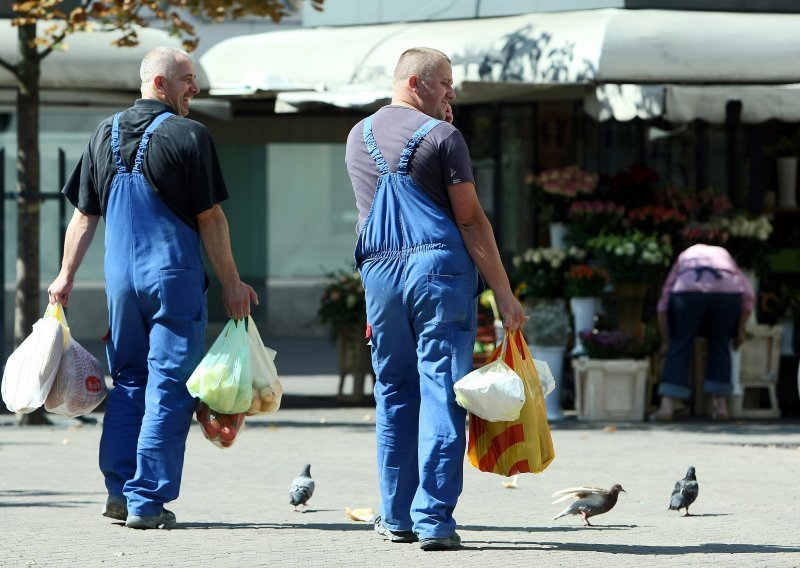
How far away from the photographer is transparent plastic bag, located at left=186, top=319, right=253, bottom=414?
716 cm

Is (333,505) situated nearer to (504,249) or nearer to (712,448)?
(712,448)

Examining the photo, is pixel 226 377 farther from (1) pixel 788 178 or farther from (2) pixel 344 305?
(1) pixel 788 178

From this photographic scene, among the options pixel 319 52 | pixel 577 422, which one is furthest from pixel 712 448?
pixel 319 52

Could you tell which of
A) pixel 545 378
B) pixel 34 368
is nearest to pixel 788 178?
pixel 545 378

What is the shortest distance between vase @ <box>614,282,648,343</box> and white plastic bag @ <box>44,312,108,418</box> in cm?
709

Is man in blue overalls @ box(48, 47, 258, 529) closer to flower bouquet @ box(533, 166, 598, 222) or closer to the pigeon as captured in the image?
the pigeon

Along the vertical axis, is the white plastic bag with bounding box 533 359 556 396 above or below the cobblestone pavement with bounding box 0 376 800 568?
above

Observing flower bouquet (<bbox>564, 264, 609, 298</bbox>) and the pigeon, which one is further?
flower bouquet (<bbox>564, 264, 609, 298</bbox>)

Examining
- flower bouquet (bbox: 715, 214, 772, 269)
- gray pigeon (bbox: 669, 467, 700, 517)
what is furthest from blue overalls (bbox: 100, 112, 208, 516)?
flower bouquet (bbox: 715, 214, 772, 269)

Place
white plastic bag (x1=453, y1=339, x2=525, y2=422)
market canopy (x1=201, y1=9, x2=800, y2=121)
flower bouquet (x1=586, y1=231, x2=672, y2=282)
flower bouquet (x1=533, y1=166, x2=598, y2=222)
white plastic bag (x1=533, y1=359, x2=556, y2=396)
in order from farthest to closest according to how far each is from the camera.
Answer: flower bouquet (x1=533, y1=166, x2=598, y2=222), flower bouquet (x1=586, y1=231, x2=672, y2=282), market canopy (x1=201, y1=9, x2=800, y2=121), white plastic bag (x1=533, y1=359, x2=556, y2=396), white plastic bag (x1=453, y1=339, x2=525, y2=422)

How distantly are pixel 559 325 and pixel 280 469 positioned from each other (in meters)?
4.11

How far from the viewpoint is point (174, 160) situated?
23.9ft

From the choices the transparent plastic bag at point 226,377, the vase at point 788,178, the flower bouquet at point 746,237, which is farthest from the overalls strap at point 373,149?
the vase at point 788,178

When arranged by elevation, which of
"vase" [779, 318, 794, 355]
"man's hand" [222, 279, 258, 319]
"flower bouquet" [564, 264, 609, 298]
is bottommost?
"vase" [779, 318, 794, 355]
